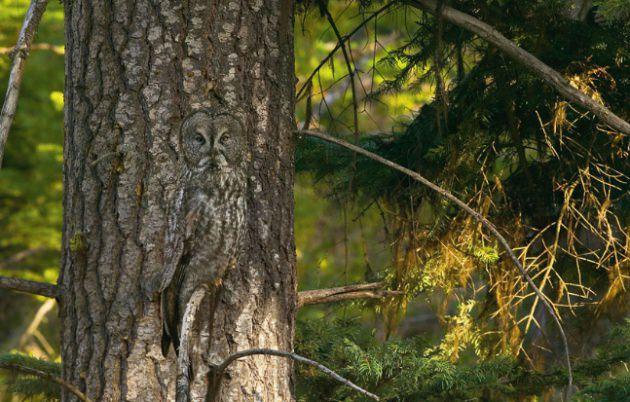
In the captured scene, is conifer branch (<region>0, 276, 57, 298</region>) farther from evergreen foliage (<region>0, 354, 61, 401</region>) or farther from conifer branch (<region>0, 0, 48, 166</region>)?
evergreen foliage (<region>0, 354, 61, 401</region>)

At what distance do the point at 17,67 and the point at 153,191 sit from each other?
0.58 metres

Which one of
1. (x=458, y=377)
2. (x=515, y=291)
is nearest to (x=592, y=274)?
(x=515, y=291)

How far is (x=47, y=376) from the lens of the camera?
2.33 metres

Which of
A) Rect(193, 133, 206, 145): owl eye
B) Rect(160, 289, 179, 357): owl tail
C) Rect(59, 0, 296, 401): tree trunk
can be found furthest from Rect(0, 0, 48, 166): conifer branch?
Rect(160, 289, 179, 357): owl tail

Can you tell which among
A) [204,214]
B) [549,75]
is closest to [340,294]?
[204,214]

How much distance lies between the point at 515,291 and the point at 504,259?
0.22m

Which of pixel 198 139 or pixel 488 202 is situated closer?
pixel 198 139

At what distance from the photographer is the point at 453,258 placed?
12.1 ft

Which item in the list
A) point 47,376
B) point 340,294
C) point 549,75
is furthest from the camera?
point 340,294

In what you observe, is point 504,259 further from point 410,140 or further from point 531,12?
point 531,12

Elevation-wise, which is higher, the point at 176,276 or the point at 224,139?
the point at 224,139

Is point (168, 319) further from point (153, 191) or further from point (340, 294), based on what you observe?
point (340, 294)

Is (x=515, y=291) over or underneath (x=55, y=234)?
underneath

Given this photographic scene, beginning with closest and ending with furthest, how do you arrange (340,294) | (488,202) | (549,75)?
1. (549,75)
2. (340,294)
3. (488,202)
